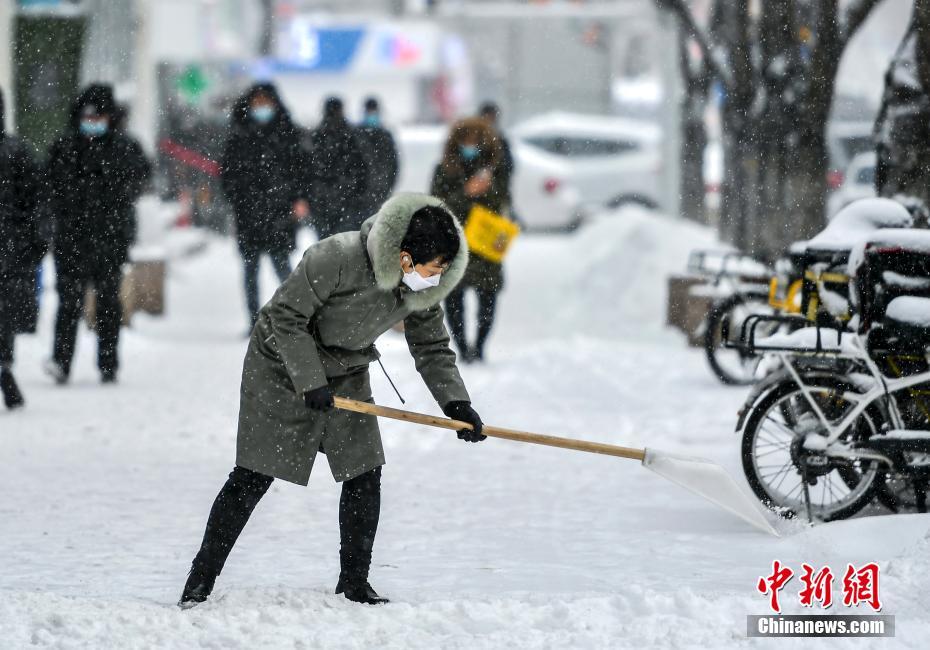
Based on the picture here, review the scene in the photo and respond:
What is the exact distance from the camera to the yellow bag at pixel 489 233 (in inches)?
468

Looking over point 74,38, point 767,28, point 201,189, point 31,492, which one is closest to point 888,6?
point 201,189

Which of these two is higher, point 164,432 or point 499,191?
point 499,191

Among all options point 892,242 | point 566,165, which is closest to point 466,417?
point 892,242

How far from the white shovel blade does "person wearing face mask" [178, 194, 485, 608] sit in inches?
31.3

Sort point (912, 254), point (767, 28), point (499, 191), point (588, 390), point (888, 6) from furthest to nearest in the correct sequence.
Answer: point (888, 6)
point (767, 28)
point (499, 191)
point (588, 390)
point (912, 254)

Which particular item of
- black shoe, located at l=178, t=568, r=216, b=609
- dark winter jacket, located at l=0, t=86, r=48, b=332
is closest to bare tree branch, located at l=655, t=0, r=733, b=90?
dark winter jacket, located at l=0, t=86, r=48, b=332

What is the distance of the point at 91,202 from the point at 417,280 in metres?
6.24

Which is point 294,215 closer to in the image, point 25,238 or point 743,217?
point 25,238

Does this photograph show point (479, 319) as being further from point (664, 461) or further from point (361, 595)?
point (361, 595)

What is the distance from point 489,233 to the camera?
11922 millimetres

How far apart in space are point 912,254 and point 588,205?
2073cm

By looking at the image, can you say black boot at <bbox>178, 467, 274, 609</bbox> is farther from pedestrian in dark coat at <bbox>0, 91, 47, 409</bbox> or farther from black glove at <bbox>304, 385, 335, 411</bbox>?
pedestrian in dark coat at <bbox>0, 91, 47, 409</bbox>

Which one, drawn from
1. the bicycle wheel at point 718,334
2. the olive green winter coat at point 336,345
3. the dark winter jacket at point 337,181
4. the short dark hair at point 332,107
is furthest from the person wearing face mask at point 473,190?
the olive green winter coat at point 336,345

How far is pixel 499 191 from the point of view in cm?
1223
